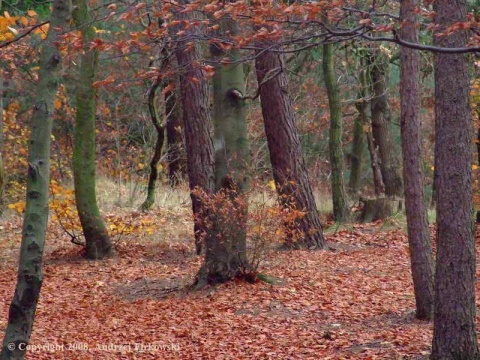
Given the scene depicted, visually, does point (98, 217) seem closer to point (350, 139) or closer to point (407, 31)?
point (407, 31)

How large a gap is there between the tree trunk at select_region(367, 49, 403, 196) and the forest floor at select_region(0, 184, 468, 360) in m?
4.57

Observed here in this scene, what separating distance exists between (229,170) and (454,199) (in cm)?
438

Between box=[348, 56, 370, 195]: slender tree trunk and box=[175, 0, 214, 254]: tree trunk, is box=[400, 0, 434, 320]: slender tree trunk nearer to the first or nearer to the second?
box=[175, 0, 214, 254]: tree trunk

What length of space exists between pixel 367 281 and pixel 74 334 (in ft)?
14.2

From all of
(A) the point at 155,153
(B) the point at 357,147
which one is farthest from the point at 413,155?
(B) the point at 357,147

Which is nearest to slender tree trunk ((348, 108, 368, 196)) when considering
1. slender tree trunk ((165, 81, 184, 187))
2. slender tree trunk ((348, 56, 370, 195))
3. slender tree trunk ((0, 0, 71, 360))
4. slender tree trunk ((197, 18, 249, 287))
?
slender tree trunk ((348, 56, 370, 195))

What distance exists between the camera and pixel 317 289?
10.1m

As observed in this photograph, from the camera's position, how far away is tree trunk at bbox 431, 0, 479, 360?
599cm

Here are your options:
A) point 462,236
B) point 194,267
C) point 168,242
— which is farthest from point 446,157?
point 168,242

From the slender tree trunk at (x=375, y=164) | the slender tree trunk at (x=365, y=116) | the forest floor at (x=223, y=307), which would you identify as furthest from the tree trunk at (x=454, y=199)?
the slender tree trunk at (x=375, y=164)

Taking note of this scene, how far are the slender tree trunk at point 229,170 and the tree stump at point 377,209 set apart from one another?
21.8 ft

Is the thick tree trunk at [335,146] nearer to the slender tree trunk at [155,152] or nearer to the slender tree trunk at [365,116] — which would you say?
the slender tree trunk at [365,116]

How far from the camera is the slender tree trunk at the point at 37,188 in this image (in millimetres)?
5492

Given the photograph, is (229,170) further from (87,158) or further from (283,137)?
(87,158)
